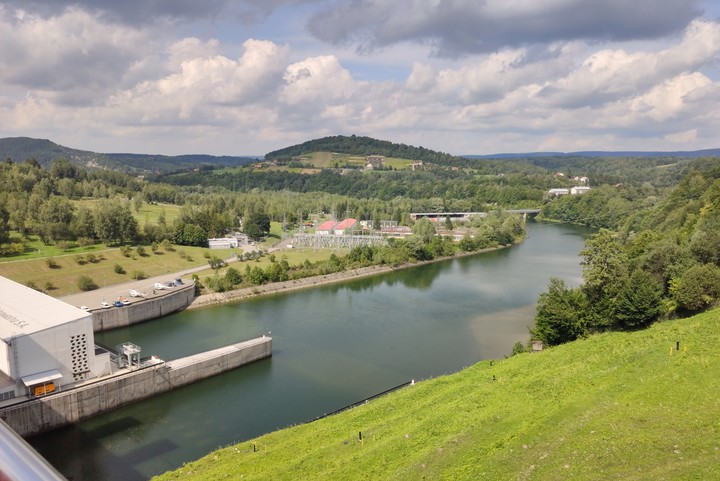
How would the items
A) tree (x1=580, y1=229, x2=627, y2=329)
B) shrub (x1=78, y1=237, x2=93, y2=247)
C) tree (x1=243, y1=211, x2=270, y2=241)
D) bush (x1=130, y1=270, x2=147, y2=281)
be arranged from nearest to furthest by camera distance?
tree (x1=580, y1=229, x2=627, y2=329) → bush (x1=130, y1=270, x2=147, y2=281) → shrub (x1=78, y1=237, x2=93, y2=247) → tree (x1=243, y1=211, x2=270, y2=241)

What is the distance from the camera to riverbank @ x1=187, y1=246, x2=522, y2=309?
3516 centimetres

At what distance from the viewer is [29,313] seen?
2020 cm

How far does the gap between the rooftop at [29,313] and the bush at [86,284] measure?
35.0 ft

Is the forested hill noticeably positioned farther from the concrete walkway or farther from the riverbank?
the concrete walkway

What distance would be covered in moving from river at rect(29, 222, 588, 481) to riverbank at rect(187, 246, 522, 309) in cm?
91

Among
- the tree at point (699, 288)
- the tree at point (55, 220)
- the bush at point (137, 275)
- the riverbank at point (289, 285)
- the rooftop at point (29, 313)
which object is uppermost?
the tree at point (55, 220)

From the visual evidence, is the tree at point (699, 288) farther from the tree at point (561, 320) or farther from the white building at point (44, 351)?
the white building at point (44, 351)

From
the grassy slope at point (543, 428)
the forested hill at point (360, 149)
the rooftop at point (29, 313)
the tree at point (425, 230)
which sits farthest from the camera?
the forested hill at point (360, 149)

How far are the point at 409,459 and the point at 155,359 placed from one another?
13912 millimetres

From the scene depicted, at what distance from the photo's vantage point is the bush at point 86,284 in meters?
33.8

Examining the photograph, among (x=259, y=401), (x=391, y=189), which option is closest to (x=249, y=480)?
(x=259, y=401)

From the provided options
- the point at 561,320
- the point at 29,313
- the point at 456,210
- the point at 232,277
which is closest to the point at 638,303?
the point at 561,320

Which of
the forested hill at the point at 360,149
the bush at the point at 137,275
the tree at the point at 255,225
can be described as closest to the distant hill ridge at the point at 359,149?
the forested hill at the point at 360,149

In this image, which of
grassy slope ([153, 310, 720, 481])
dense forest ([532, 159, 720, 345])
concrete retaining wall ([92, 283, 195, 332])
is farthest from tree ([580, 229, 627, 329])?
concrete retaining wall ([92, 283, 195, 332])
